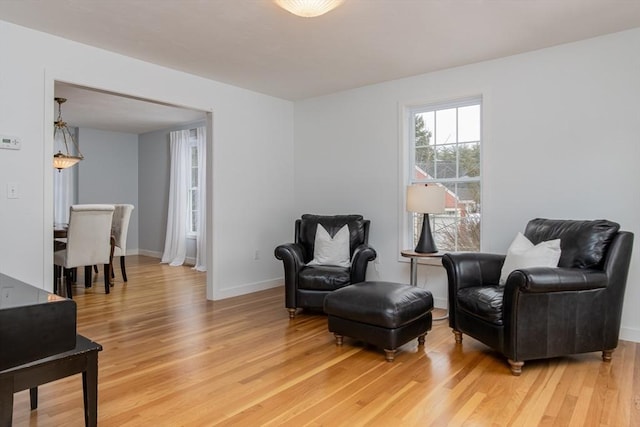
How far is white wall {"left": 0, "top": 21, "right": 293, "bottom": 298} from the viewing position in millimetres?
3182

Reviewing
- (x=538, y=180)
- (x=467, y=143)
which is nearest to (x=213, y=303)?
(x=467, y=143)

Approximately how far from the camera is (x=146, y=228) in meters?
8.32

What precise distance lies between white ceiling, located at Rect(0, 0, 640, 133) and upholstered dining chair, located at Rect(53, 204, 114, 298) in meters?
2.02

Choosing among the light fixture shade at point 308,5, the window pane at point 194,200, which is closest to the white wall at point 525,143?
the light fixture shade at point 308,5

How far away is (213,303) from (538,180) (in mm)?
3449

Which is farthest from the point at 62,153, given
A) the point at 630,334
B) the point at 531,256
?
the point at 630,334

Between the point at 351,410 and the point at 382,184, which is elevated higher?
the point at 382,184

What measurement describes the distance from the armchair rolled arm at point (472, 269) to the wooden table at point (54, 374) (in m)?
2.45

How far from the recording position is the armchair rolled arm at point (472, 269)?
3203mm

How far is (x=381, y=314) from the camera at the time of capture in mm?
2873

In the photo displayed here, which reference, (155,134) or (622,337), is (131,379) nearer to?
(622,337)

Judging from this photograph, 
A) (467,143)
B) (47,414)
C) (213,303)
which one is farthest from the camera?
(213,303)

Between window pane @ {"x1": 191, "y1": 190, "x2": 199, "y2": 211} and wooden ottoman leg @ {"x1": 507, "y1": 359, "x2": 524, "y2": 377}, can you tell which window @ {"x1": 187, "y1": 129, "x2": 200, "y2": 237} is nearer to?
window pane @ {"x1": 191, "y1": 190, "x2": 199, "y2": 211}

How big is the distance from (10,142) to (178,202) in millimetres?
4220
